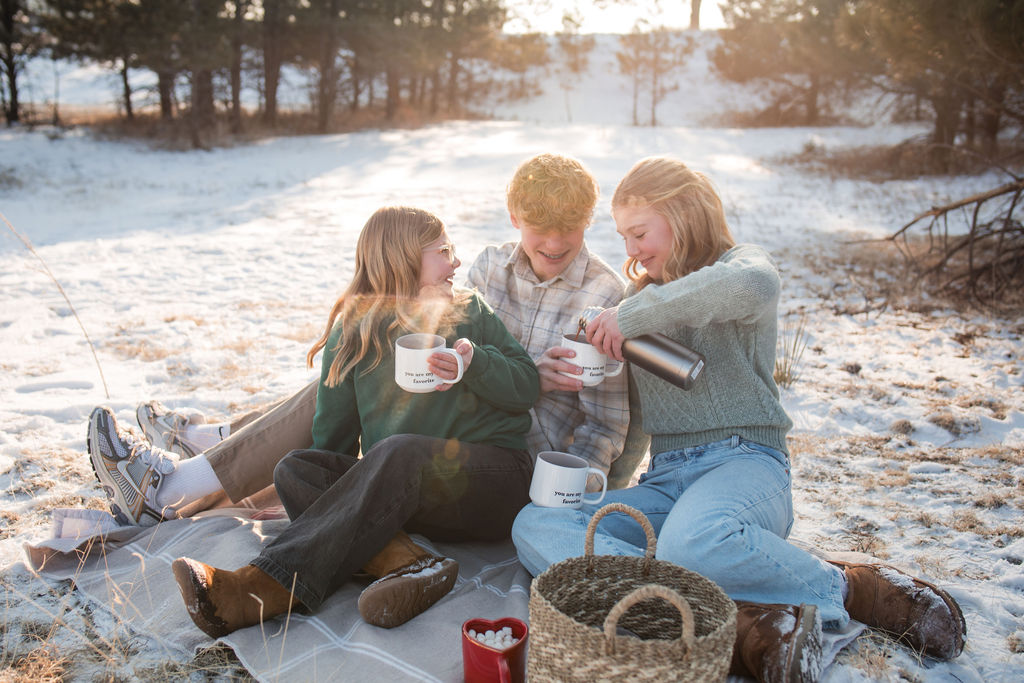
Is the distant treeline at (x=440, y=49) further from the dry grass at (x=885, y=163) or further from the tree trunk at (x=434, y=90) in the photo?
the dry grass at (x=885, y=163)

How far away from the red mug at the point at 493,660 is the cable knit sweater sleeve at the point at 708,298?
3.27 feet

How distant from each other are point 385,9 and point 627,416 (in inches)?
852

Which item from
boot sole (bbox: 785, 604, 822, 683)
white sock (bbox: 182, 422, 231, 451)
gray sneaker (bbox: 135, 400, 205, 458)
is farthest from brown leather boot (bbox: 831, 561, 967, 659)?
gray sneaker (bbox: 135, 400, 205, 458)

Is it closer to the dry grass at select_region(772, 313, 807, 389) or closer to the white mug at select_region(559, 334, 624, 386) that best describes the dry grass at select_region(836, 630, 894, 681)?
the white mug at select_region(559, 334, 624, 386)

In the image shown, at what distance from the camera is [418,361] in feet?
7.45

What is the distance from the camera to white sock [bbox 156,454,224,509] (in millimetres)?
2866

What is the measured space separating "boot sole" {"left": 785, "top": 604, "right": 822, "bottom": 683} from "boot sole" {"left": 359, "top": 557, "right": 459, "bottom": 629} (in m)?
1.05

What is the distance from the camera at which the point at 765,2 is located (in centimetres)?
2248

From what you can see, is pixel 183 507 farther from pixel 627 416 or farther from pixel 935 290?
pixel 935 290

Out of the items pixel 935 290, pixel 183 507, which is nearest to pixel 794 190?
pixel 935 290

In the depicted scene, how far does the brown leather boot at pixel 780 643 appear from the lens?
6.01 ft

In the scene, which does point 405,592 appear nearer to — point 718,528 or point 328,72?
point 718,528

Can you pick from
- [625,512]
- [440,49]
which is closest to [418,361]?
[625,512]

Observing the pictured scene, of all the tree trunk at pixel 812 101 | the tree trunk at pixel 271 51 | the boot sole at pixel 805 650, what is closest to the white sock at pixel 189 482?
the boot sole at pixel 805 650
